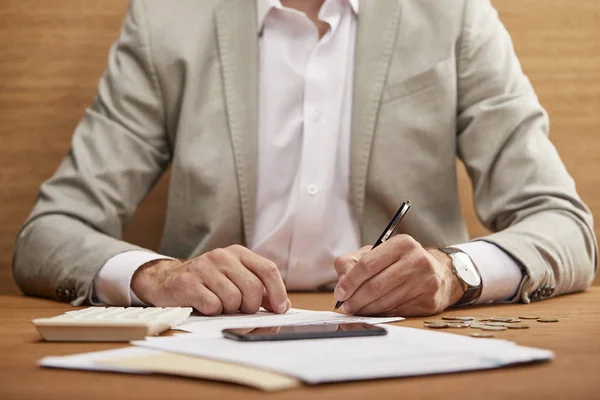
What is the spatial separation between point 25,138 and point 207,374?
1418 millimetres

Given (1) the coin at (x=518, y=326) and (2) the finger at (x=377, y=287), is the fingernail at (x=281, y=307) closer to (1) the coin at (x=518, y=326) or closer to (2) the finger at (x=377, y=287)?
(2) the finger at (x=377, y=287)

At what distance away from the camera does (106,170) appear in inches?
62.6

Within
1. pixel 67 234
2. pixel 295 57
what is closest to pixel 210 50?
pixel 295 57

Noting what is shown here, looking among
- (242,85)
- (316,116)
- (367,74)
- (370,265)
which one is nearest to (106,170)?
(242,85)

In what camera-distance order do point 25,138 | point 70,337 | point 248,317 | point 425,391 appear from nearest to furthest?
point 425,391, point 70,337, point 248,317, point 25,138

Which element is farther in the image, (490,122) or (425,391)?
(490,122)

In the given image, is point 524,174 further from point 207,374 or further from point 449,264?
point 207,374

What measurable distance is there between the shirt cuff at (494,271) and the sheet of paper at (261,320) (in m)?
0.25

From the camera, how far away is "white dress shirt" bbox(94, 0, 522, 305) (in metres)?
1.57

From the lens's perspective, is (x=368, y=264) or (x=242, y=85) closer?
(x=368, y=264)

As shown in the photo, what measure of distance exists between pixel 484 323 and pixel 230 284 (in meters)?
0.32

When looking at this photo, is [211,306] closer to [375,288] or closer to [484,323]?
[375,288]

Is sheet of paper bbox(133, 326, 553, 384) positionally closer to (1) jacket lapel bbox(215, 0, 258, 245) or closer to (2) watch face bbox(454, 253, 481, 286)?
(2) watch face bbox(454, 253, 481, 286)

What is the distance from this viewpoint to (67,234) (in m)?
1.42
